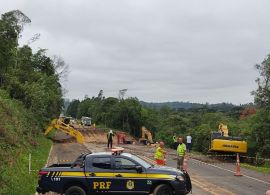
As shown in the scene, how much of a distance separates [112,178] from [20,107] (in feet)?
85.5

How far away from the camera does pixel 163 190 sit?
16.7m

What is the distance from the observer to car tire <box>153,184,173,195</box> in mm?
16562

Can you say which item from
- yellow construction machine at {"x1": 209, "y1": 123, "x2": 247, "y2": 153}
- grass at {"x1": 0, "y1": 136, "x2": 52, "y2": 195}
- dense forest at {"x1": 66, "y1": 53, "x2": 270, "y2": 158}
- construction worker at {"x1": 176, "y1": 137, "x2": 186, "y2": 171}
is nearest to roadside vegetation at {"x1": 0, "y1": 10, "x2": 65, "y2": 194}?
grass at {"x1": 0, "y1": 136, "x2": 52, "y2": 195}

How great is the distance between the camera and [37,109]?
157 ft

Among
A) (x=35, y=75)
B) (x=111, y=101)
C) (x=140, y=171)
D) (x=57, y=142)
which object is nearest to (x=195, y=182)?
(x=140, y=171)

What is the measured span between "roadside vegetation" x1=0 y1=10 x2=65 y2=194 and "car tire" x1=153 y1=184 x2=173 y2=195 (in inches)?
194

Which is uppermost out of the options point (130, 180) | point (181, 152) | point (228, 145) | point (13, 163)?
point (228, 145)

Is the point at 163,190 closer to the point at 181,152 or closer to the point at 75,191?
the point at 75,191

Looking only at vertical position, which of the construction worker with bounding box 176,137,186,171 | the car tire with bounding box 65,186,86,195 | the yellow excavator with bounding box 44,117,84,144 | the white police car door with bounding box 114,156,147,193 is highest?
the yellow excavator with bounding box 44,117,84,144

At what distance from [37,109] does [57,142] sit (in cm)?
739

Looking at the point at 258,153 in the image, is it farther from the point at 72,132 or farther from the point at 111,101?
the point at 111,101

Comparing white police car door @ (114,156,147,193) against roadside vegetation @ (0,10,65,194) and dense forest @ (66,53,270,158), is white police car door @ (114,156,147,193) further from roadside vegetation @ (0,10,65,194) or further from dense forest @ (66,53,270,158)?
dense forest @ (66,53,270,158)

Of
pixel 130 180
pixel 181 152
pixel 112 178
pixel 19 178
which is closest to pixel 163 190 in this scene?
pixel 130 180

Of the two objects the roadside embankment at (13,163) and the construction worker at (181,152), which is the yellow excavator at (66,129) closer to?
the roadside embankment at (13,163)
